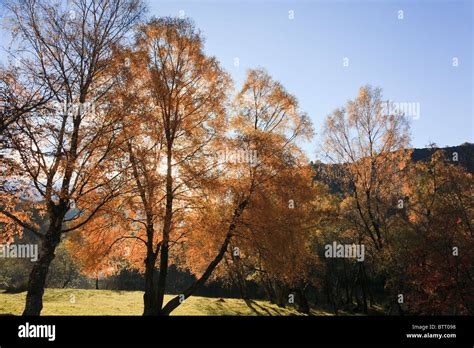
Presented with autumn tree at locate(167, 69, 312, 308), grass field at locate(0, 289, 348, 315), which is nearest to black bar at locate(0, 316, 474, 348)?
autumn tree at locate(167, 69, 312, 308)

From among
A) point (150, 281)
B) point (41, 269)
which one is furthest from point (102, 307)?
point (41, 269)

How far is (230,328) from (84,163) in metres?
6.53

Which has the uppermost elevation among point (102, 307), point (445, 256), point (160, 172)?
point (160, 172)

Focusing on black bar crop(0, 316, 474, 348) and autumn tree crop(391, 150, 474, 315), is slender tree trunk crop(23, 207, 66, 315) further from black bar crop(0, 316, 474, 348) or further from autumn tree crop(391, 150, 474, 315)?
autumn tree crop(391, 150, 474, 315)

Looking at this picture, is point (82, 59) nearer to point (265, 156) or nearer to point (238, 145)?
point (238, 145)

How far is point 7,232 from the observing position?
11547 millimetres

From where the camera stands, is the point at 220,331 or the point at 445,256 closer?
the point at 220,331

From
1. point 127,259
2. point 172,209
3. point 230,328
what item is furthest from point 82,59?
point 230,328

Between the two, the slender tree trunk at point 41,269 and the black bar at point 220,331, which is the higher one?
the slender tree trunk at point 41,269

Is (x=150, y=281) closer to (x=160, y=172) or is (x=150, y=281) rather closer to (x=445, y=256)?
(x=160, y=172)

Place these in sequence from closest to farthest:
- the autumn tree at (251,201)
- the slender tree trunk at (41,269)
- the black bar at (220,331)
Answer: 1. the black bar at (220,331)
2. the slender tree trunk at (41,269)
3. the autumn tree at (251,201)

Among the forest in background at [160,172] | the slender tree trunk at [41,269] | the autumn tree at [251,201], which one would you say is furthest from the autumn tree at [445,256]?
the slender tree trunk at [41,269]

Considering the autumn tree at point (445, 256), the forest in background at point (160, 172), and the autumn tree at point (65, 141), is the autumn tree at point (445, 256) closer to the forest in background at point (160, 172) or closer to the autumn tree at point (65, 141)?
the forest in background at point (160, 172)

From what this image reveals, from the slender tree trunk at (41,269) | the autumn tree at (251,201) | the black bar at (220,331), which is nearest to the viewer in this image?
the black bar at (220,331)
